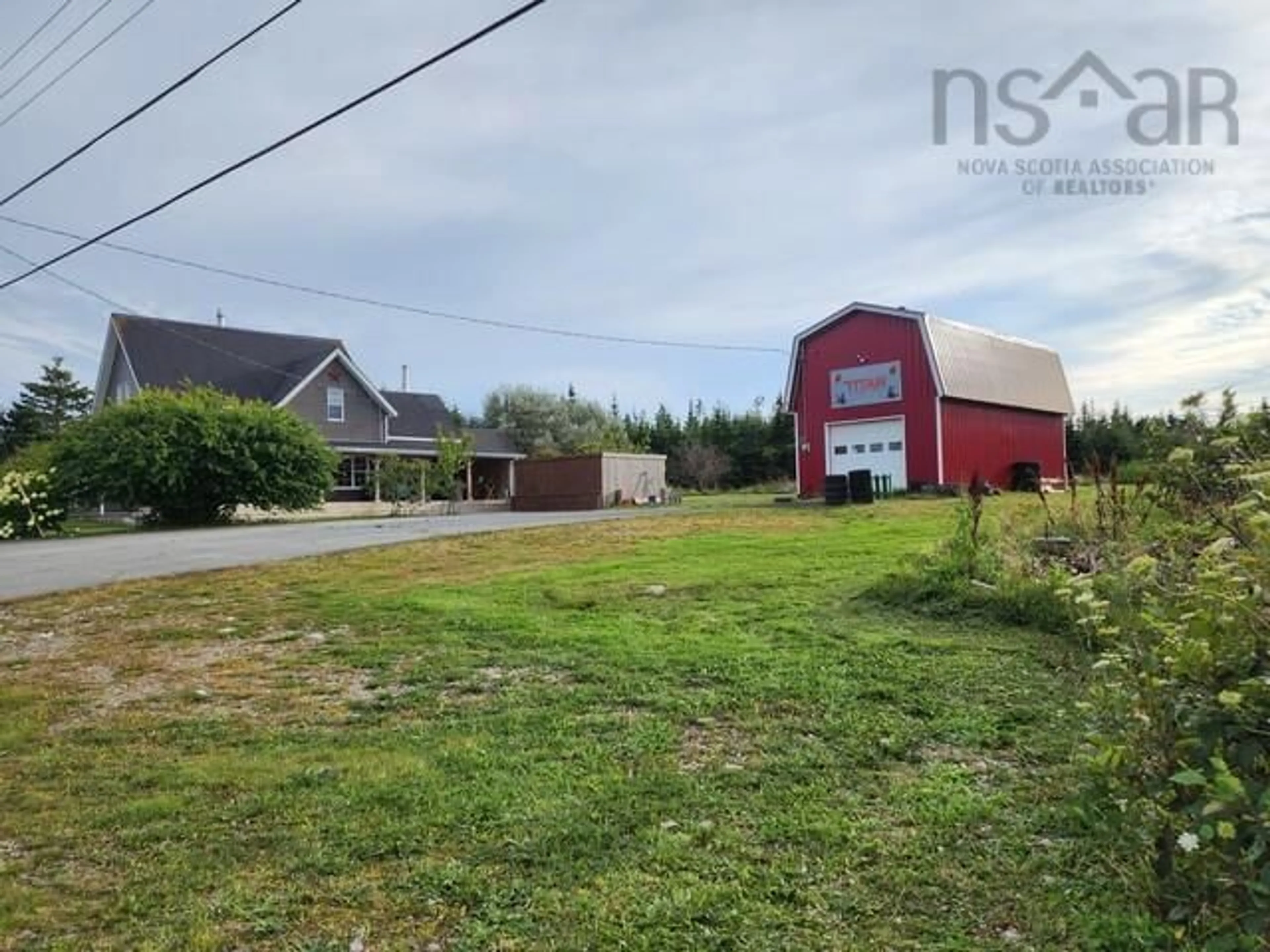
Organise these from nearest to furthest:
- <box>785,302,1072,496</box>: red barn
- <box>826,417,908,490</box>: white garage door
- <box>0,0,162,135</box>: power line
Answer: <box>0,0,162,135</box>: power line → <box>785,302,1072,496</box>: red barn → <box>826,417,908,490</box>: white garage door

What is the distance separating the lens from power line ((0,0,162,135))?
26.5ft

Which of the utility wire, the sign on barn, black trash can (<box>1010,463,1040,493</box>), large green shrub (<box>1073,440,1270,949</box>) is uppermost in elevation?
the utility wire

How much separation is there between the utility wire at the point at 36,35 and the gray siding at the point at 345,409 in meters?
20.8

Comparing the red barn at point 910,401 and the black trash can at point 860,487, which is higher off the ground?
the red barn at point 910,401

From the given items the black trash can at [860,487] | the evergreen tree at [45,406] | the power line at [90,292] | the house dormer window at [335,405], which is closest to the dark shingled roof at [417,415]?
the house dormer window at [335,405]

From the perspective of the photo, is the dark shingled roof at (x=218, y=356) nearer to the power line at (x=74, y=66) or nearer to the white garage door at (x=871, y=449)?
the white garage door at (x=871, y=449)

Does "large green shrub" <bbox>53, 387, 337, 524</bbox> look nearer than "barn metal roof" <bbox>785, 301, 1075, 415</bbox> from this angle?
Yes

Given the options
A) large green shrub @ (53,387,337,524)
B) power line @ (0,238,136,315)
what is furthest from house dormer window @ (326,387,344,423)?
power line @ (0,238,136,315)

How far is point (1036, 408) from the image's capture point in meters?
26.1

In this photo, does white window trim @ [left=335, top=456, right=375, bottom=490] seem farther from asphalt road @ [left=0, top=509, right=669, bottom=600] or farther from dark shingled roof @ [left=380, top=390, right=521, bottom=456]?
asphalt road @ [left=0, top=509, right=669, bottom=600]

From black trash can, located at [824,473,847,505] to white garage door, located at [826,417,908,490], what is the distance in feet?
7.37

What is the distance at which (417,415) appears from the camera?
119 feet

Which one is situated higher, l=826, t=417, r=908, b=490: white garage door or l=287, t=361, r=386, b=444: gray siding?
l=287, t=361, r=386, b=444: gray siding

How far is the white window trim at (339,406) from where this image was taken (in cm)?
3155
